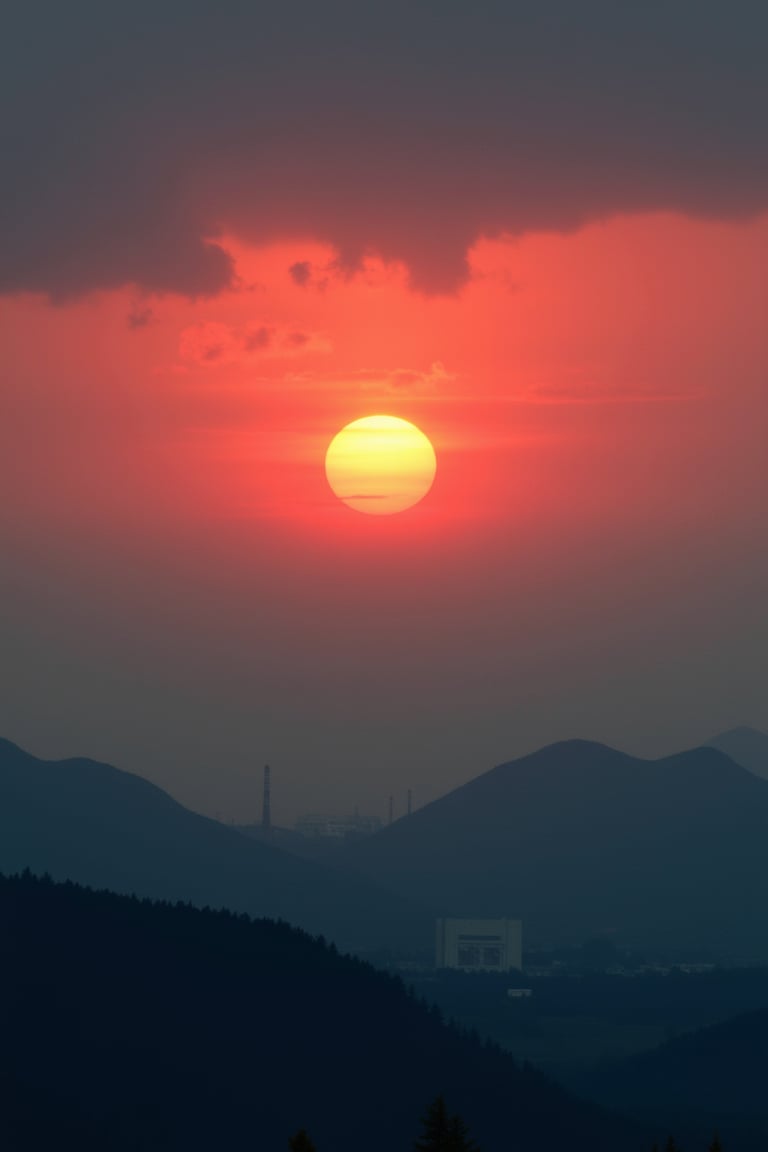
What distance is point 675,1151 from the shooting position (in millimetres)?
116812

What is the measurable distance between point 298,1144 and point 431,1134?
22.2ft

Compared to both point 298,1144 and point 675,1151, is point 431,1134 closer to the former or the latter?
point 298,1144

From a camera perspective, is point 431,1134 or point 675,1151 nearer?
point 431,1134

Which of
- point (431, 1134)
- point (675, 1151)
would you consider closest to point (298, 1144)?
point (431, 1134)

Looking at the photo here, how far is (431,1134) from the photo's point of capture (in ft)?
299

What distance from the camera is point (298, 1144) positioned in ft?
285

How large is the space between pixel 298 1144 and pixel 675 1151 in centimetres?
3608

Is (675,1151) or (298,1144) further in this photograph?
(675,1151)
